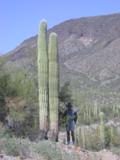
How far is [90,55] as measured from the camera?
4195 inches

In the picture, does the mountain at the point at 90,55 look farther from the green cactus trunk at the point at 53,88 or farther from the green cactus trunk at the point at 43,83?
the green cactus trunk at the point at 53,88

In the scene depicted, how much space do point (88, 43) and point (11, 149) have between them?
12379 cm

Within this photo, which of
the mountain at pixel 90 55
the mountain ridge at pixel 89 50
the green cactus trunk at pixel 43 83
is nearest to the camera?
the green cactus trunk at pixel 43 83

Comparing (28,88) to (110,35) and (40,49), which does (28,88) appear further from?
(110,35)

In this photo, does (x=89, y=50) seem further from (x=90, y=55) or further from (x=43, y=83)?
(x=43, y=83)

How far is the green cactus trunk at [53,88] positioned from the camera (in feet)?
60.4

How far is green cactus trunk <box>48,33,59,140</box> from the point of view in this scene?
1841cm

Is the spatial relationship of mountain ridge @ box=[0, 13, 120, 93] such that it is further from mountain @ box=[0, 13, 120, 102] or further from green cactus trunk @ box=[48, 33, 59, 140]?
green cactus trunk @ box=[48, 33, 59, 140]

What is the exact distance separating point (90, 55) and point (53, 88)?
8853 centimetres

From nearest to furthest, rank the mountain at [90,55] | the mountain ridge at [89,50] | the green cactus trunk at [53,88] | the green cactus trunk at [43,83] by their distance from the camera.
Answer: the green cactus trunk at [53,88] → the green cactus trunk at [43,83] → the mountain at [90,55] → the mountain ridge at [89,50]

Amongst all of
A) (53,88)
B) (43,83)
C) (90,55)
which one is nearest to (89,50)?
(90,55)

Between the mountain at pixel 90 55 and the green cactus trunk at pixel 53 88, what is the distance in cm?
4083

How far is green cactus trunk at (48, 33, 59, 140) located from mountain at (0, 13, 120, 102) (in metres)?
40.8

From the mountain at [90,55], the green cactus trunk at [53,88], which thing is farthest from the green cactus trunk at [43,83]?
the mountain at [90,55]
